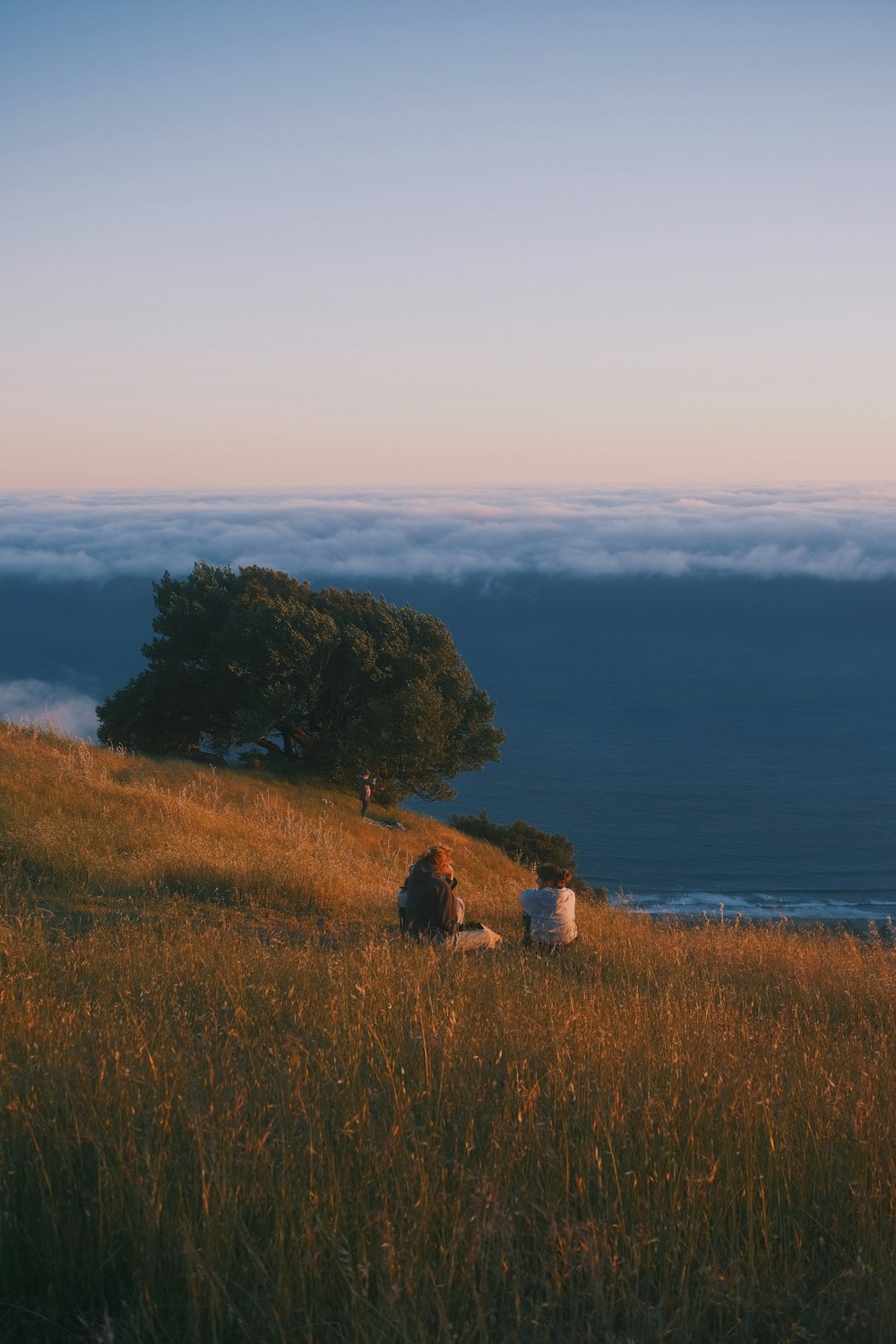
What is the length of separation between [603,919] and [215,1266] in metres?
10.8

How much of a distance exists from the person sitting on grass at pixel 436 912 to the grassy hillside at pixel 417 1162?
9.10 ft

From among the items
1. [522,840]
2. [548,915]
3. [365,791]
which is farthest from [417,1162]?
[522,840]

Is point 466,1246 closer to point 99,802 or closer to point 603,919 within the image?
point 603,919

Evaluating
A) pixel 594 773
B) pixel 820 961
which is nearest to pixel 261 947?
pixel 820 961

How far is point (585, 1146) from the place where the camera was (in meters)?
3.36

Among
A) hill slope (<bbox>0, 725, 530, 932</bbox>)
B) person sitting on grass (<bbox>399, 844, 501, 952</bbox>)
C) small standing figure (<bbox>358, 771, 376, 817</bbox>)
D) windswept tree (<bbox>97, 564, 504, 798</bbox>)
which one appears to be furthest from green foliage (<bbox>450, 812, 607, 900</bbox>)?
person sitting on grass (<bbox>399, 844, 501, 952</bbox>)

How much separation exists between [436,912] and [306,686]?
1093 inches

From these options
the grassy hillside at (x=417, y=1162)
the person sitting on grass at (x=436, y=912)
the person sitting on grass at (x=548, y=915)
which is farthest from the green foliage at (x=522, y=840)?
the grassy hillside at (x=417, y=1162)

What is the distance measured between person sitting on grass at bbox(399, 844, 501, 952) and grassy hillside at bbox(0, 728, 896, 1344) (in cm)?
277

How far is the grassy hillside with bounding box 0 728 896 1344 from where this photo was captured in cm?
262

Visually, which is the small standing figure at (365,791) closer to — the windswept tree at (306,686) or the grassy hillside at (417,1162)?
the windswept tree at (306,686)

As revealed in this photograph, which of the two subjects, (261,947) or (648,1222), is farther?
(261,947)

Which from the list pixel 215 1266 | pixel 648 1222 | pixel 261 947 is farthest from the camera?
pixel 261 947

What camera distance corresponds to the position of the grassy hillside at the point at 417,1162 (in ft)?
8.61
